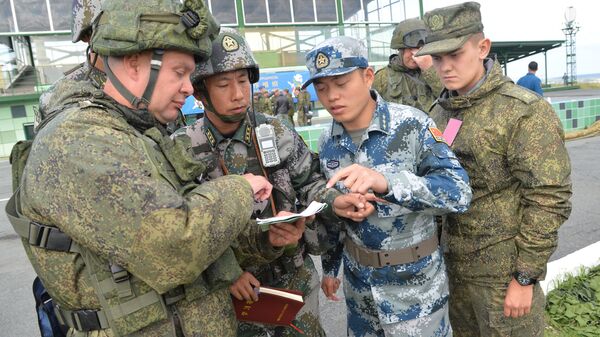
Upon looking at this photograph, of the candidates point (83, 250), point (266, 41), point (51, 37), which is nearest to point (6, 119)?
point (51, 37)

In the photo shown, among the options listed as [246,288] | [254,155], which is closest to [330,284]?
[246,288]

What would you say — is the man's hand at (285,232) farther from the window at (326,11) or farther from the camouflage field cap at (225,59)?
the window at (326,11)

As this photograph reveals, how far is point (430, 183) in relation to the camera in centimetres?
181

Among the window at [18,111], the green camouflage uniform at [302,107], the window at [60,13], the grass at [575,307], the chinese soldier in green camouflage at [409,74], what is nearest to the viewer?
the grass at [575,307]

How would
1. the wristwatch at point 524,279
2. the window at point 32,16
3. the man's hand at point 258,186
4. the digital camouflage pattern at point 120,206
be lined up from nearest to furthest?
1. the digital camouflage pattern at point 120,206
2. the man's hand at point 258,186
3. the wristwatch at point 524,279
4. the window at point 32,16

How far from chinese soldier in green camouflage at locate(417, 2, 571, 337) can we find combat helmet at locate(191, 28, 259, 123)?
0.93 meters

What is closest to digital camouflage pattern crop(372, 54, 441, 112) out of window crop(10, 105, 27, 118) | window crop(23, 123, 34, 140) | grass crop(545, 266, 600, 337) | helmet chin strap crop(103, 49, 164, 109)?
grass crop(545, 266, 600, 337)

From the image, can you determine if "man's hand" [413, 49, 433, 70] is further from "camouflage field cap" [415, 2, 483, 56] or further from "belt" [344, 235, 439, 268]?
"belt" [344, 235, 439, 268]

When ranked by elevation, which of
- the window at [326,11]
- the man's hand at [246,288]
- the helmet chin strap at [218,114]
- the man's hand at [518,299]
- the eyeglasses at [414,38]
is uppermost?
the window at [326,11]

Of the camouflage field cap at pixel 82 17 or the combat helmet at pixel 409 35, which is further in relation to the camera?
the combat helmet at pixel 409 35

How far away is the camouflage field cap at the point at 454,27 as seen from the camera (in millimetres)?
2176

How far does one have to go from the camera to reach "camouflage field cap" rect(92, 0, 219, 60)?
1.41 m

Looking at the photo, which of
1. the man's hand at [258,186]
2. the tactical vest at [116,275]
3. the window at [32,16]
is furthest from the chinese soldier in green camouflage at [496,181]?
the window at [32,16]

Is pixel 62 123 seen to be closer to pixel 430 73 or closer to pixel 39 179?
pixel 39 179
